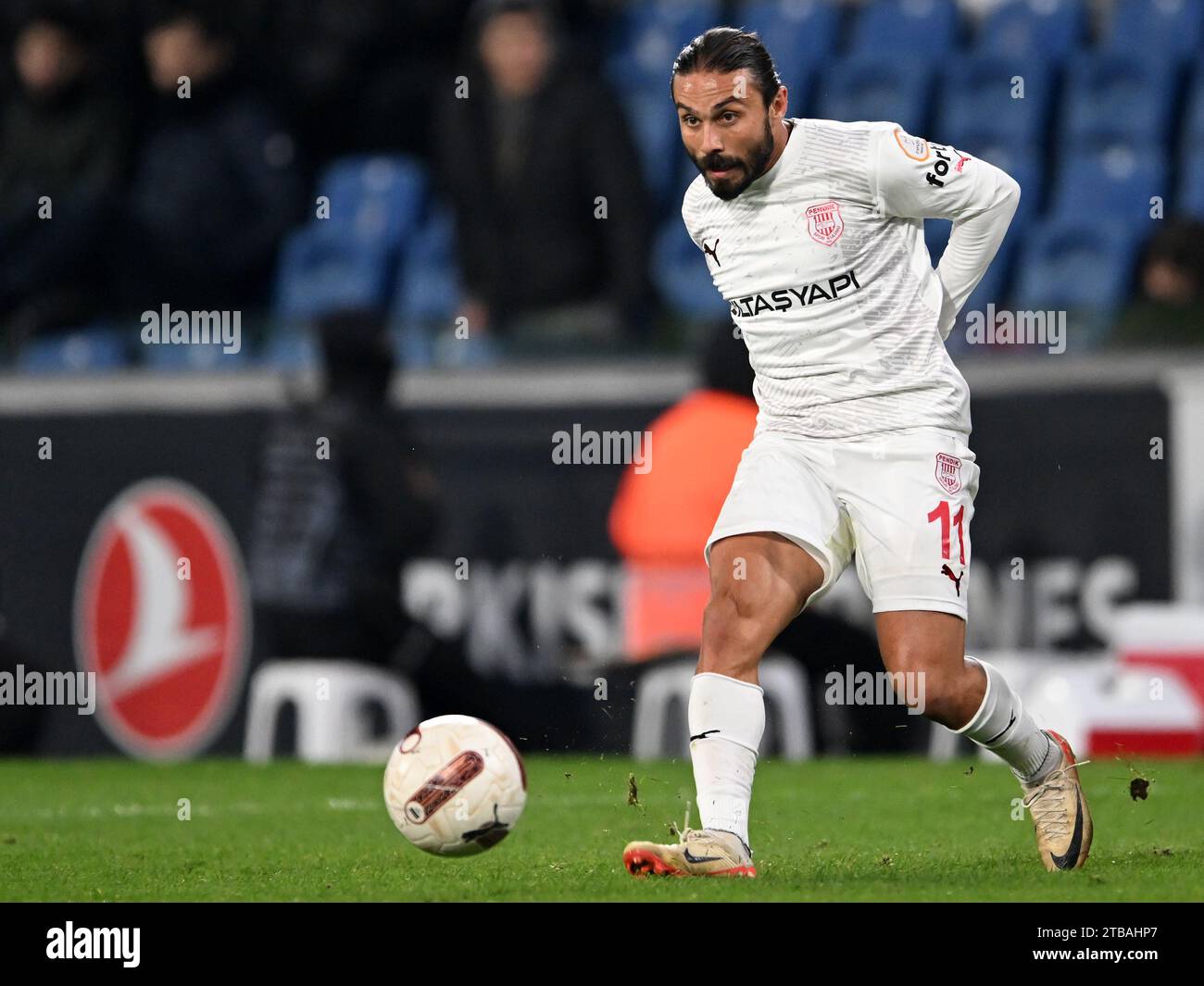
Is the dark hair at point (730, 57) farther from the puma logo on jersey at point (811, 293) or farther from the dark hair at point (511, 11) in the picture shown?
the dark hair at point (511, 11)

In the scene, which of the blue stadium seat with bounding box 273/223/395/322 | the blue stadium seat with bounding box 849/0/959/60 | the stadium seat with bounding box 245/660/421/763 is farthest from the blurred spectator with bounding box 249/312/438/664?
the blue stadium seat with bounding box 849/0/959/60

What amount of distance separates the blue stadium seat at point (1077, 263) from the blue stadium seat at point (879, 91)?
45.2 inches

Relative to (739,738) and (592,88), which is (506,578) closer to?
(592,88)

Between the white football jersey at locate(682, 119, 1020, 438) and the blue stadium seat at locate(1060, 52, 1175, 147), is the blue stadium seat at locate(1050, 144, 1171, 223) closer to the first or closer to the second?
the blue stadium seat at locate(1060, 52, 1175, 147)

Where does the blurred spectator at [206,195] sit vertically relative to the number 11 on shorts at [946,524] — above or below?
above

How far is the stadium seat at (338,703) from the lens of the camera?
10.7m

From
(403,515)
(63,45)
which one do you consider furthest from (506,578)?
(63,45)

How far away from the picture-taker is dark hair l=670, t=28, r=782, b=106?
5641mm

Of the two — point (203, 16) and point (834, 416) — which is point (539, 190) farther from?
point (834, 416)

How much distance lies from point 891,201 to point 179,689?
6578 millimetres

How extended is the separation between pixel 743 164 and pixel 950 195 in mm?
558

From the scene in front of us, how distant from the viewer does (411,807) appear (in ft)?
18.8

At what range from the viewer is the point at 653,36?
576 inches

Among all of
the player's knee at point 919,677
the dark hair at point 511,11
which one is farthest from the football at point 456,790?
the dark hair at point 511,11
